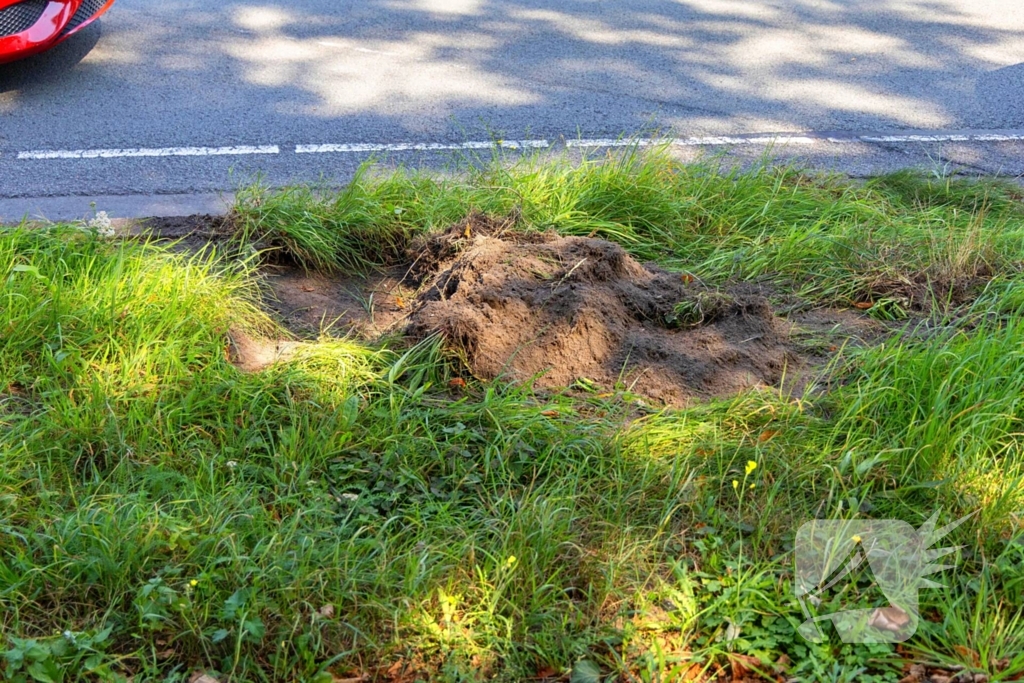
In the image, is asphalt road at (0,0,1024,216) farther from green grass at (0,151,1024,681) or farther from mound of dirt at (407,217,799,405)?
mound of dirt at (407,217,799,405)

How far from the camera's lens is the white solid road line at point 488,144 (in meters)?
5.16

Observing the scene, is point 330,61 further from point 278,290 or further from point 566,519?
point 566,519

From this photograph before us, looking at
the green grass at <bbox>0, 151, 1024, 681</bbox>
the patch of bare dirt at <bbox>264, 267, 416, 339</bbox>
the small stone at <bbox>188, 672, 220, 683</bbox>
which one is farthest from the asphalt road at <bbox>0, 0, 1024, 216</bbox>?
the small stone at <bbox>188, 672, 220, 683</bbox>

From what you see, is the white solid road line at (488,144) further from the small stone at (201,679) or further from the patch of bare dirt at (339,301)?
the small stone at (201,679)

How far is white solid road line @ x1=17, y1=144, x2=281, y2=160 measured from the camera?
16.8 ft

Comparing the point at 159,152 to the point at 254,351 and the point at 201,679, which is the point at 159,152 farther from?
the point at 201,679

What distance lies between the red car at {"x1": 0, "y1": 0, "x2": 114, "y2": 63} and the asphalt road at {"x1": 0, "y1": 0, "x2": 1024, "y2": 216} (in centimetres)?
25

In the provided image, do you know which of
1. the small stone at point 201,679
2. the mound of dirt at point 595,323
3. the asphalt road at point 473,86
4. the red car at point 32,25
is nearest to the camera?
the small stone at point 201,679

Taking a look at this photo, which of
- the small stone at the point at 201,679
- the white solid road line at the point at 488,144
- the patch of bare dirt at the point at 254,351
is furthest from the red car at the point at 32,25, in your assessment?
the small stone at the point at 201,679

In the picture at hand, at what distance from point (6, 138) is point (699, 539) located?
4.45 meters

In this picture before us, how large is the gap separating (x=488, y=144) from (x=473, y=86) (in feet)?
3.29

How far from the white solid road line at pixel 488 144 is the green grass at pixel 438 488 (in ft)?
4.72

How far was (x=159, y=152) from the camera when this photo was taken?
205 inches

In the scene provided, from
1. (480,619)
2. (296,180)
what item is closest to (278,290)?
(296,180)
